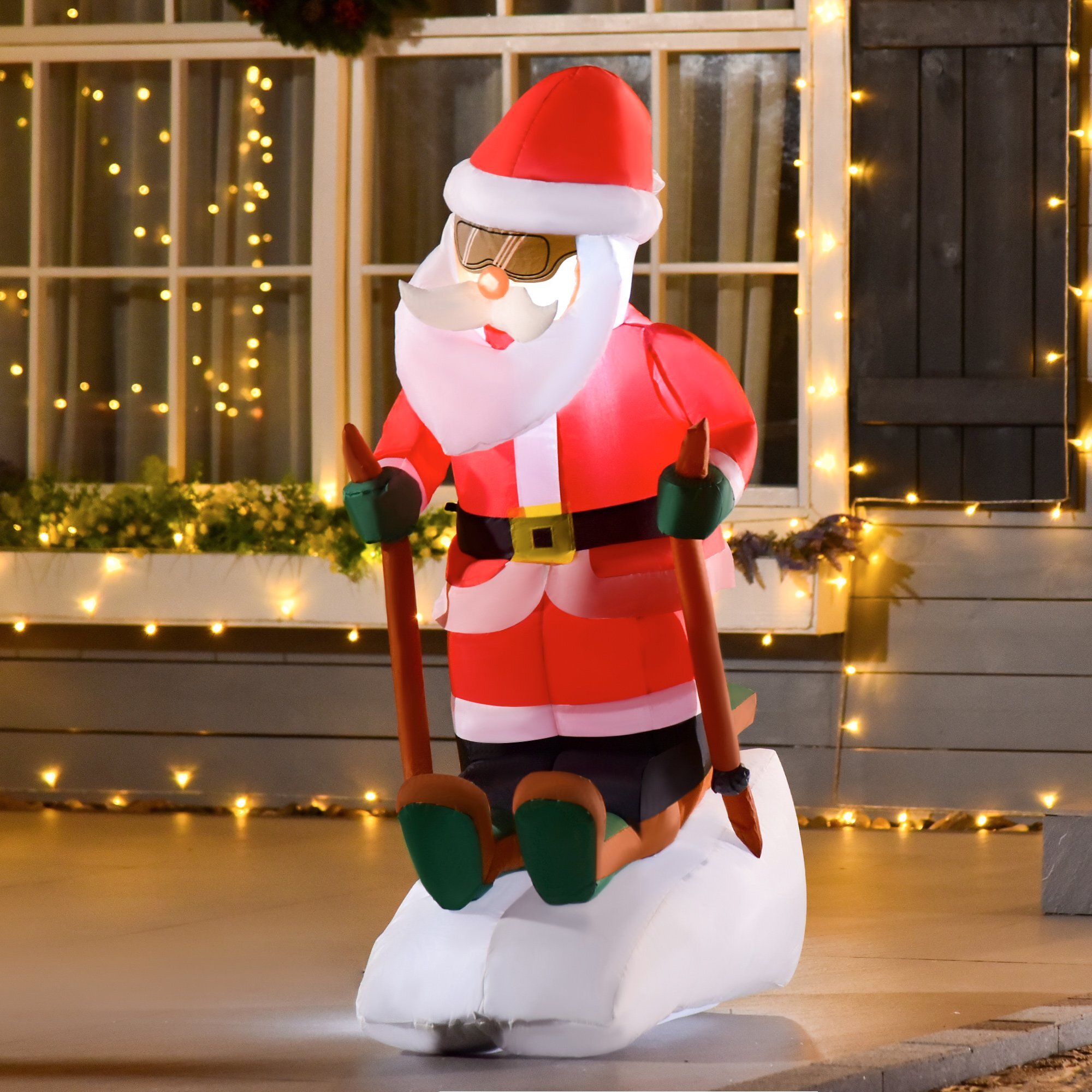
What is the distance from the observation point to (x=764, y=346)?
4395 mm

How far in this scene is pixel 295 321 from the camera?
15.2ft

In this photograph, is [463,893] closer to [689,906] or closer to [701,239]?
[689,906]

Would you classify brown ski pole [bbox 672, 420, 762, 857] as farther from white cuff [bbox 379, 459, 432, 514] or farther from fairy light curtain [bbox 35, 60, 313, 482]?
fairy light curtain [bbox 35, 60, 313, 482]

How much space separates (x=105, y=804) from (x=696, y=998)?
8.77 feet

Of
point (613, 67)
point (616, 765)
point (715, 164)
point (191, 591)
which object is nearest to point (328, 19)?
point (613, 67)

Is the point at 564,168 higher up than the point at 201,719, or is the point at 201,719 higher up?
the point at 564,168

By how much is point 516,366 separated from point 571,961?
0.89 m

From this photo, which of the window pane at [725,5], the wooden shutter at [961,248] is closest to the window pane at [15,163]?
the window pane at [725,5]

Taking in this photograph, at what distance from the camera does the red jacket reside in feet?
8.20

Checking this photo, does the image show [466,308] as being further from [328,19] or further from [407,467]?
[328,19]

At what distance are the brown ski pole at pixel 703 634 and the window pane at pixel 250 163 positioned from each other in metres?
2.50

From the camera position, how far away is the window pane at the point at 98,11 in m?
4.60

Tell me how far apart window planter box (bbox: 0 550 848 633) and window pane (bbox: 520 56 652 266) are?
1.25 meters

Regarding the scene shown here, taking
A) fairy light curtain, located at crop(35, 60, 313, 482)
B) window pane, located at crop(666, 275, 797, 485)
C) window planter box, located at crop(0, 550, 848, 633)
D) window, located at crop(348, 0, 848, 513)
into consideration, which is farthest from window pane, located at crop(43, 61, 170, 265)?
window pane, located at crop(666, 275, 797, 485)
